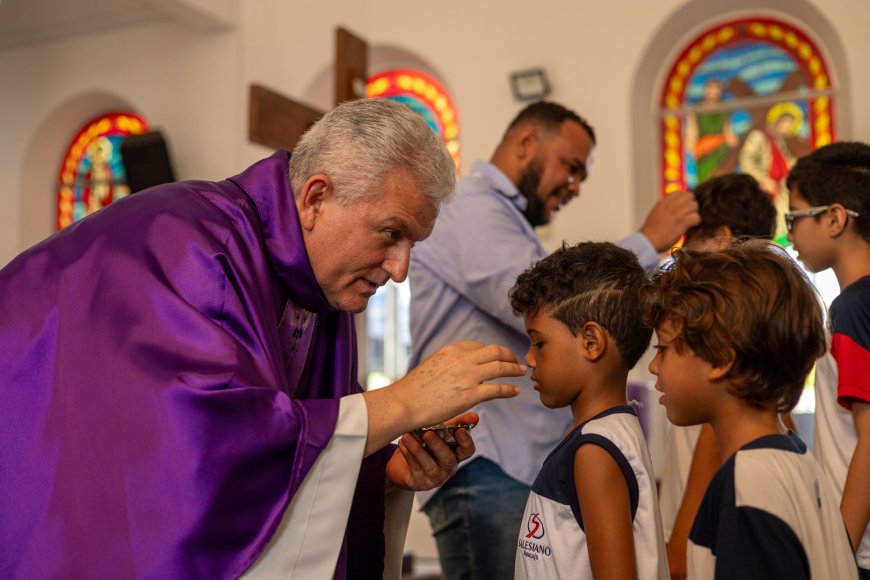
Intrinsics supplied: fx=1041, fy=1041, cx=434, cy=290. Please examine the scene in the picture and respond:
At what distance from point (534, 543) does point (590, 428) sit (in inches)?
10.3

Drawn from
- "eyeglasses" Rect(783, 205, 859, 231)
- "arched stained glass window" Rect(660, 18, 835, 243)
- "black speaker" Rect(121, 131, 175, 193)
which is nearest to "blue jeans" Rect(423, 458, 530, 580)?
"eyeglasses" Rect(783, 205, 859, 231)

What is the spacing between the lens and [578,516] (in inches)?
82.4

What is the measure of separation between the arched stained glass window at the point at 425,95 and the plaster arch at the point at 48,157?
6.89ft

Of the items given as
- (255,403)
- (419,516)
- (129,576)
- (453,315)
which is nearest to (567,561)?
(255,403)

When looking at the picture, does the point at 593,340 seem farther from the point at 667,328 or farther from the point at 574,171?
the point at 574,171

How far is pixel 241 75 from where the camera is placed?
726 cm

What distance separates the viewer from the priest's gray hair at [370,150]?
7.12 ft

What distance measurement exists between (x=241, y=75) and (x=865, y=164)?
17.2ft

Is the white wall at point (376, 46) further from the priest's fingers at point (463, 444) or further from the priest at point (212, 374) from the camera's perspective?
the priest at point (212, 374)

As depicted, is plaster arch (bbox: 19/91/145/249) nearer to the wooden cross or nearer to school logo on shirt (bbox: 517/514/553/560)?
the wooden cross

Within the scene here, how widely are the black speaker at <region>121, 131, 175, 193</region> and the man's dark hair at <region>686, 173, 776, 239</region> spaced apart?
473cm

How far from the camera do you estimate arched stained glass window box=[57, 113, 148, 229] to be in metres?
8.36

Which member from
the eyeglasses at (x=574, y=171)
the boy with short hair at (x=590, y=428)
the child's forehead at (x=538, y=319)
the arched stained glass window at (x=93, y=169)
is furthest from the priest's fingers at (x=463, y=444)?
the arched stained glass window at (x=93, y=169)

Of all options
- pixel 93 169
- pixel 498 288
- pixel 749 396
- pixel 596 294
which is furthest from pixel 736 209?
pixel 93 169
